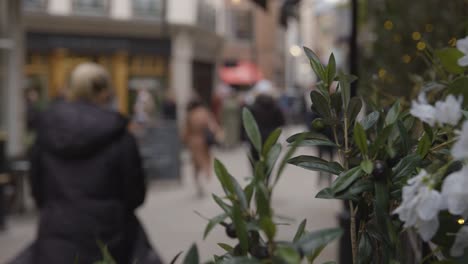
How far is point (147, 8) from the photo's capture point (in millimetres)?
25094

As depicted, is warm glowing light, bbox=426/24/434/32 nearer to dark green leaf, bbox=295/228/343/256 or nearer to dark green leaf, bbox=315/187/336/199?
dark green leaf, bbox=315/187/336/199

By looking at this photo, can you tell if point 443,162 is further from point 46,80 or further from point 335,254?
point 46,80

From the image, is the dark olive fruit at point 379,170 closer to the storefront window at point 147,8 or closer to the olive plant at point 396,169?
the olive plant at point 396,169

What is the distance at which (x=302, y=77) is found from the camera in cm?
5691

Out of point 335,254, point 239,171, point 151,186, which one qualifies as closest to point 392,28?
point 335,254

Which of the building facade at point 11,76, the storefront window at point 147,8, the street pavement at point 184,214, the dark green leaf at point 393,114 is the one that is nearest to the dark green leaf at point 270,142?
the dark green leaf at point 393,114

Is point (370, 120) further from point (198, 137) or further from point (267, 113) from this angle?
point (198, 137)

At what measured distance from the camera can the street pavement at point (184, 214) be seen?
22.8 ft

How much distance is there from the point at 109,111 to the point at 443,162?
105 inches

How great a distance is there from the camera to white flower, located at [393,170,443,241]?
0.81m

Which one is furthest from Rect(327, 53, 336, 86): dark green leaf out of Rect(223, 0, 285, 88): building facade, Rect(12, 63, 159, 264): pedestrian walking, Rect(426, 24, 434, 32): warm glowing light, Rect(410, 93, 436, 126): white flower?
Rect(223, 0, 285, 88): building facade

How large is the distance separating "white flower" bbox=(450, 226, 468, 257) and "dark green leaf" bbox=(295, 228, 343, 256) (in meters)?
0.16

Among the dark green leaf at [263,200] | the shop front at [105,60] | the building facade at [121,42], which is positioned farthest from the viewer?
the shop front at [105,60]

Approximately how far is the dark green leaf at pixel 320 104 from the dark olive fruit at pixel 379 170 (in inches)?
5.8
